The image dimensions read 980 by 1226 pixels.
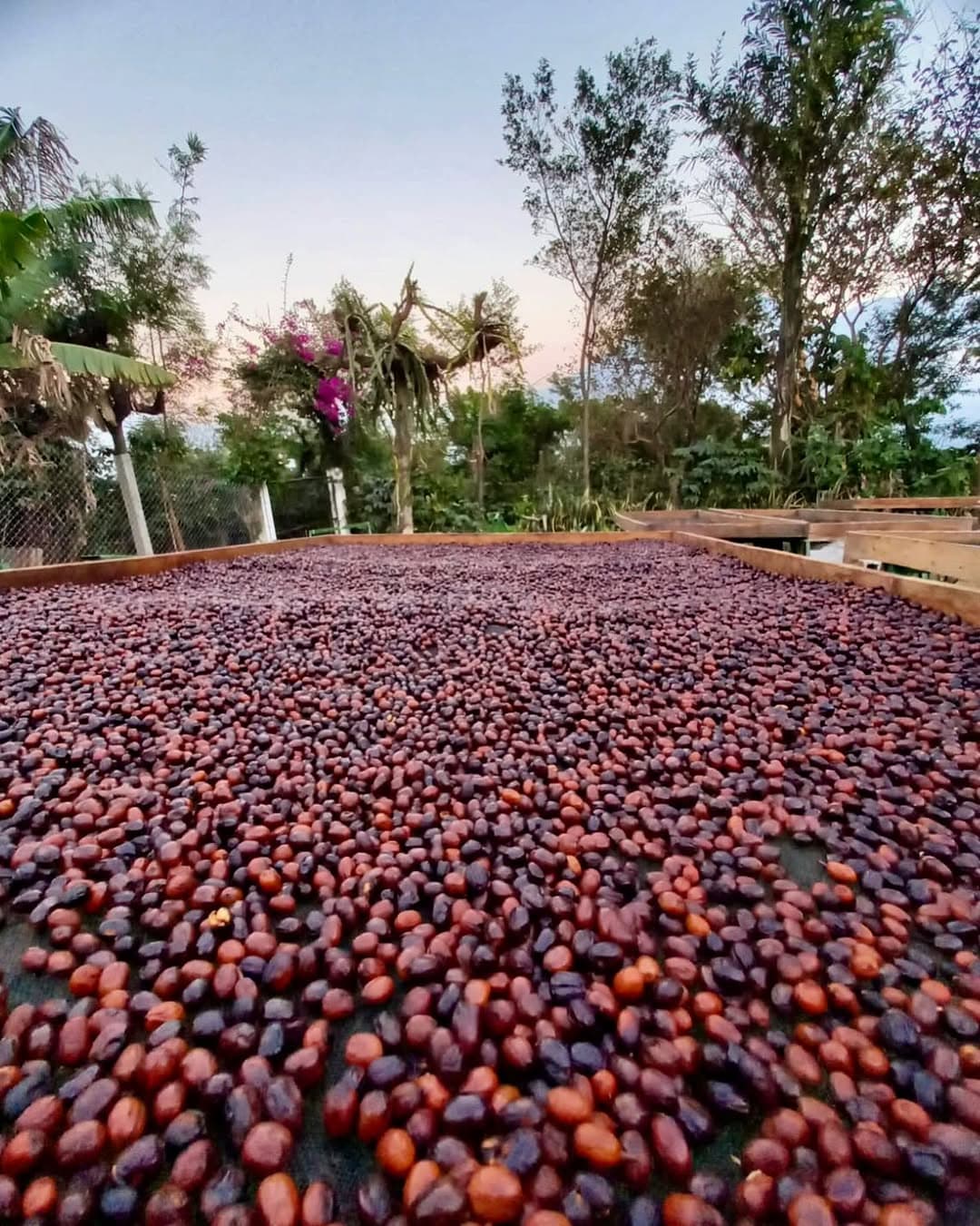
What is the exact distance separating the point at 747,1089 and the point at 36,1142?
0.61m

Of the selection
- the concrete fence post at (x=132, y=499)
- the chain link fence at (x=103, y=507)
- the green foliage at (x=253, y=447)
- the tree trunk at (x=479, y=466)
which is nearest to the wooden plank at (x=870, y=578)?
Answer: the tree trunk at (x=479, y=466)

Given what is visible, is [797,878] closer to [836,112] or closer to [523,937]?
[523,937]

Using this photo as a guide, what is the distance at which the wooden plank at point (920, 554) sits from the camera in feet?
6.38

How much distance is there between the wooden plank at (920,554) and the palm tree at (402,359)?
3496 millimetres

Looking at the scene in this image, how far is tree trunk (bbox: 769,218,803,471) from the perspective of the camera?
658 centimetres

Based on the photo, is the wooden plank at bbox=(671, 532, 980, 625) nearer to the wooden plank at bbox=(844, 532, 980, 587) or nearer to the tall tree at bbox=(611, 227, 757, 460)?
the wooden plank at bbox=(844, 532, 980, 587)

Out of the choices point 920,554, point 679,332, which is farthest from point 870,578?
point 679,332

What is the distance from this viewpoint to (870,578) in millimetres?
2037

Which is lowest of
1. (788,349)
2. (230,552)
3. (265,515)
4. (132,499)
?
(230,552)

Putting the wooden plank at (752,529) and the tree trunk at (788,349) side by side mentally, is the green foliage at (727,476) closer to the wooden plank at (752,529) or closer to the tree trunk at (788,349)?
the tree trunk at (788,349)

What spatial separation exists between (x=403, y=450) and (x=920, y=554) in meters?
3.94

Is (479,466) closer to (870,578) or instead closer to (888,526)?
(888,526)

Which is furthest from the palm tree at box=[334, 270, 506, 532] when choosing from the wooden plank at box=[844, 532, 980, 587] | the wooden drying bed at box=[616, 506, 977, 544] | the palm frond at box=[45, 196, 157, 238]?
the wooden plank at box=[844, 532, 980, 587]

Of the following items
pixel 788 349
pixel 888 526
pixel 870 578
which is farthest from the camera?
pixel 788 349
